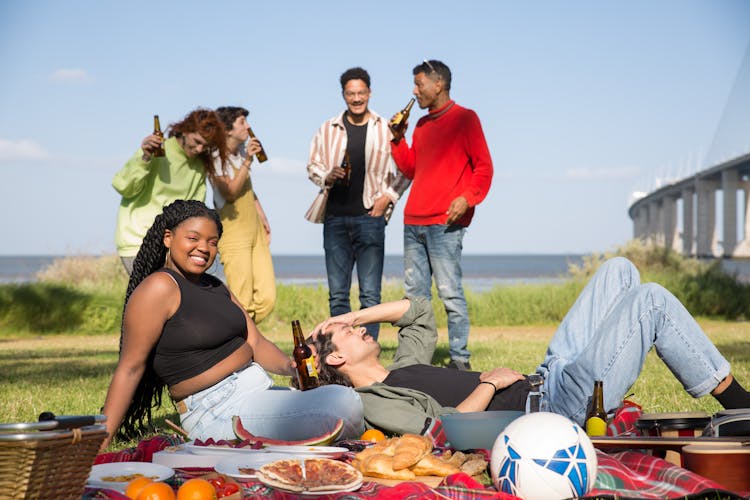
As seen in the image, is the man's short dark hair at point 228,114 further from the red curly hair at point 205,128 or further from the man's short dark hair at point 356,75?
the man's short dark hair at point 356,75

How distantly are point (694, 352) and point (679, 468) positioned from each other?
3.09ft

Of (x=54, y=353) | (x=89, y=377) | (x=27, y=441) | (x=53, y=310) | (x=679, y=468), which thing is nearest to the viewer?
(x=27, y=441)

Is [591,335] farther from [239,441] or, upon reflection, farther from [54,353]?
[54,353]

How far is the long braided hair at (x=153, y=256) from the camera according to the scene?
4309mm

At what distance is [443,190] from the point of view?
715 cm

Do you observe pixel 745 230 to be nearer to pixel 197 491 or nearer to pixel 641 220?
pixel 641 220

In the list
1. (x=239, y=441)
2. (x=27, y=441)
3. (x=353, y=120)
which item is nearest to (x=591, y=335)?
(x=239, y=441)

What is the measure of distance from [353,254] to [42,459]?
16.9 ft

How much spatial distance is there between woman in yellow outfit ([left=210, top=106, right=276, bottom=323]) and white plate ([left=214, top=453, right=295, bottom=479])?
11.3ft

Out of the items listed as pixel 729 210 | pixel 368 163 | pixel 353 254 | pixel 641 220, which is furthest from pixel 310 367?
pixel 641 220

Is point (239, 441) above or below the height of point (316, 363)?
below

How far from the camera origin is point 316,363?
14.9 ft

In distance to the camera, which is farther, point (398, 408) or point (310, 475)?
point (398, 408)

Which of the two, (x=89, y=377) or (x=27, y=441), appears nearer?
(x=27, y=441)
